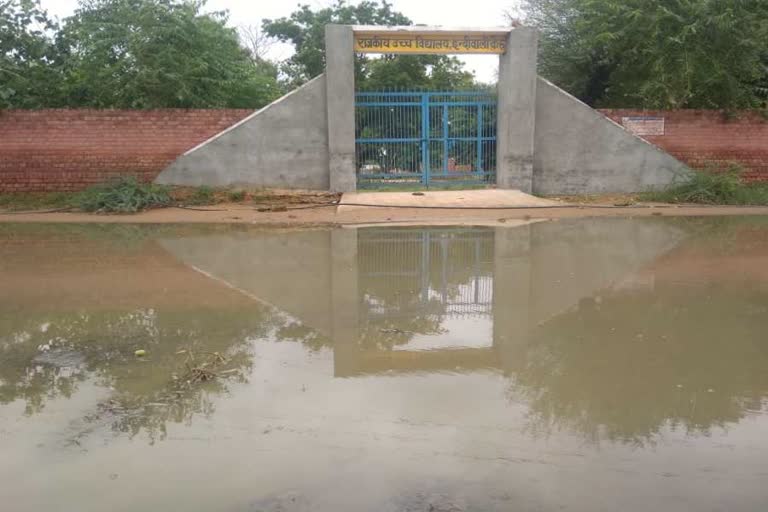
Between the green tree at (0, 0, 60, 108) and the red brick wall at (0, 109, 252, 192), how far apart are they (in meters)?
0.88

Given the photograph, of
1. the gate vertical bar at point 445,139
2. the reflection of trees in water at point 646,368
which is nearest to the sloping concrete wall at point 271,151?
the gate vertical bar at point 445,139

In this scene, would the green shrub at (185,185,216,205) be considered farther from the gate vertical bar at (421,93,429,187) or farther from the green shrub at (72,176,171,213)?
the gate vertical bar at (421,93,429,187)

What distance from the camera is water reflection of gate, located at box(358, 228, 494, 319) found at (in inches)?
216

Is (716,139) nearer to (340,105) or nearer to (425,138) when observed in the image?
(425,138)

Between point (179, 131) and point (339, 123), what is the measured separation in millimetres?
3184

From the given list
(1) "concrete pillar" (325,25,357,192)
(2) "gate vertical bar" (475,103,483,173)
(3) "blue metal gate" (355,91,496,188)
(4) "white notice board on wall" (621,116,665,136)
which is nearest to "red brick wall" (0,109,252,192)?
(1) "concrete pillar" (325,25,357,192)

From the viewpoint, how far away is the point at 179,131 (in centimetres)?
1297

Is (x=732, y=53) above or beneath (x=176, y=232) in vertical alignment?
above

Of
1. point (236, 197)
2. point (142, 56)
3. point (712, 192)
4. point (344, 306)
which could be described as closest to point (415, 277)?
point (344, 306)

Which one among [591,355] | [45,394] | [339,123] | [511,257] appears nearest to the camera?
[45,394]

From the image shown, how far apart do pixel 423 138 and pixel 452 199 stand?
204 cm

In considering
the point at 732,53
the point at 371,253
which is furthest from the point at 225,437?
the point at 732,53

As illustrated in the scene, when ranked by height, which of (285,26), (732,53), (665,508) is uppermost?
(285,26)

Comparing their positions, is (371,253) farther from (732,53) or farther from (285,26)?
(285,26)
